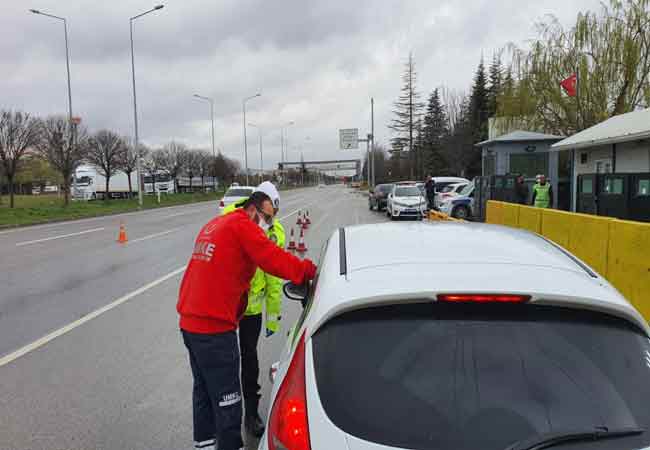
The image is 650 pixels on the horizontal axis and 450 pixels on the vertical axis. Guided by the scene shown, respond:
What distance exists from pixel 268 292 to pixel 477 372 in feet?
7.89

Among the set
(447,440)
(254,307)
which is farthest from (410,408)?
(254,307)

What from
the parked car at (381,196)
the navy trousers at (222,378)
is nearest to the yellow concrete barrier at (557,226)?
the navy trousers at (222,378)

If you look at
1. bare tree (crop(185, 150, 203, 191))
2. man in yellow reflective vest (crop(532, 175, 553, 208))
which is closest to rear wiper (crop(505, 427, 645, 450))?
man in yellow reflective vest (crop(532, 175, 553, 208))

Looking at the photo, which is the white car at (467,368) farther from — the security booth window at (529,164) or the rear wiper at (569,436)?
the security booth window at (529,164)

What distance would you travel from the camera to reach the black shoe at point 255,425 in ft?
12.6

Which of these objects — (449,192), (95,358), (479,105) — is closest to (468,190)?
(449,192)

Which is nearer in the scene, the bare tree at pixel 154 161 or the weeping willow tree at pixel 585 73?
the weeping willow tree at pixel 585 73

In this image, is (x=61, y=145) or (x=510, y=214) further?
(x=61, y=145)

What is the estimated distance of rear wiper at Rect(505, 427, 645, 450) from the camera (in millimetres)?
1602

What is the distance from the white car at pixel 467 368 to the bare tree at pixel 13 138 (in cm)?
3176

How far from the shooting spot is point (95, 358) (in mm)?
5477

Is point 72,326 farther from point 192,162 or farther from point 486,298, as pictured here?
point 192,162

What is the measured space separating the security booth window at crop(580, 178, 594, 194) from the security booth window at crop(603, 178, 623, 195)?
713 mm

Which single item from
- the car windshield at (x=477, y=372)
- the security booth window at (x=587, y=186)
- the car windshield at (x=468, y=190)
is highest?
the security booth window at (x=587, y=186)
